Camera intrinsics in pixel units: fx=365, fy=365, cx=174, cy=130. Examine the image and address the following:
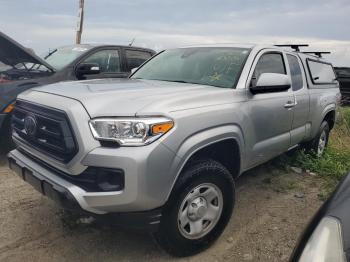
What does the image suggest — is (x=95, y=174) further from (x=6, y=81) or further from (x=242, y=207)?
(x=6, y=81)

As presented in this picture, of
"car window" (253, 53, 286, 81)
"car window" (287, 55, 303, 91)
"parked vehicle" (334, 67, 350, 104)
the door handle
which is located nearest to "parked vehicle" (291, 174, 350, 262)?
"car window" (253, 53, 286, 81)

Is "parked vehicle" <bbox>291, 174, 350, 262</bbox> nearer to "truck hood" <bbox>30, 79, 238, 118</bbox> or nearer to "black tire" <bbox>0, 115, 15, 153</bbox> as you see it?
"truck hood" <bbox>30, 79, 238, 118</bbox>

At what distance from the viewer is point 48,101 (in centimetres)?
274

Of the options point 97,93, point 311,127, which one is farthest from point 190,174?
point 311,127

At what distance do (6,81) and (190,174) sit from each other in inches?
131

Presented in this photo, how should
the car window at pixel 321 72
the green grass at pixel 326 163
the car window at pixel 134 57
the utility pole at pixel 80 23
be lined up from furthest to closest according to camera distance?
1. the utility pole at pixel 80 23
2. the car window at pixel 134 57
3. the car window at pixel 321 72
4. the green grass at pixel 326 163

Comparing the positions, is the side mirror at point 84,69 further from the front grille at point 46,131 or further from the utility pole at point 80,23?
the utility pole at point 80,23

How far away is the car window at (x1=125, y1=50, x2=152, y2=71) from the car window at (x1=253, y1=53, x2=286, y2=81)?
3296 millimetres

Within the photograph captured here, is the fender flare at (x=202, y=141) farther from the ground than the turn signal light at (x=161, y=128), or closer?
closer

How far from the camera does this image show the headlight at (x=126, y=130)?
239 cm

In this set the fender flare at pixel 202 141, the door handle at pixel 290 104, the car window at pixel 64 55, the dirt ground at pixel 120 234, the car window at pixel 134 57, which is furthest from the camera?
the car window at pixel 134 57

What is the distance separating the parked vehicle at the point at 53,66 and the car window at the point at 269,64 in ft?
8.22

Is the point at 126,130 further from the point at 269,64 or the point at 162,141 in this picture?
the point at 269,64

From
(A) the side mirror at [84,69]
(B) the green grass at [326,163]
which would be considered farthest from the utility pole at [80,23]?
(B) the green grass at [326,163]
